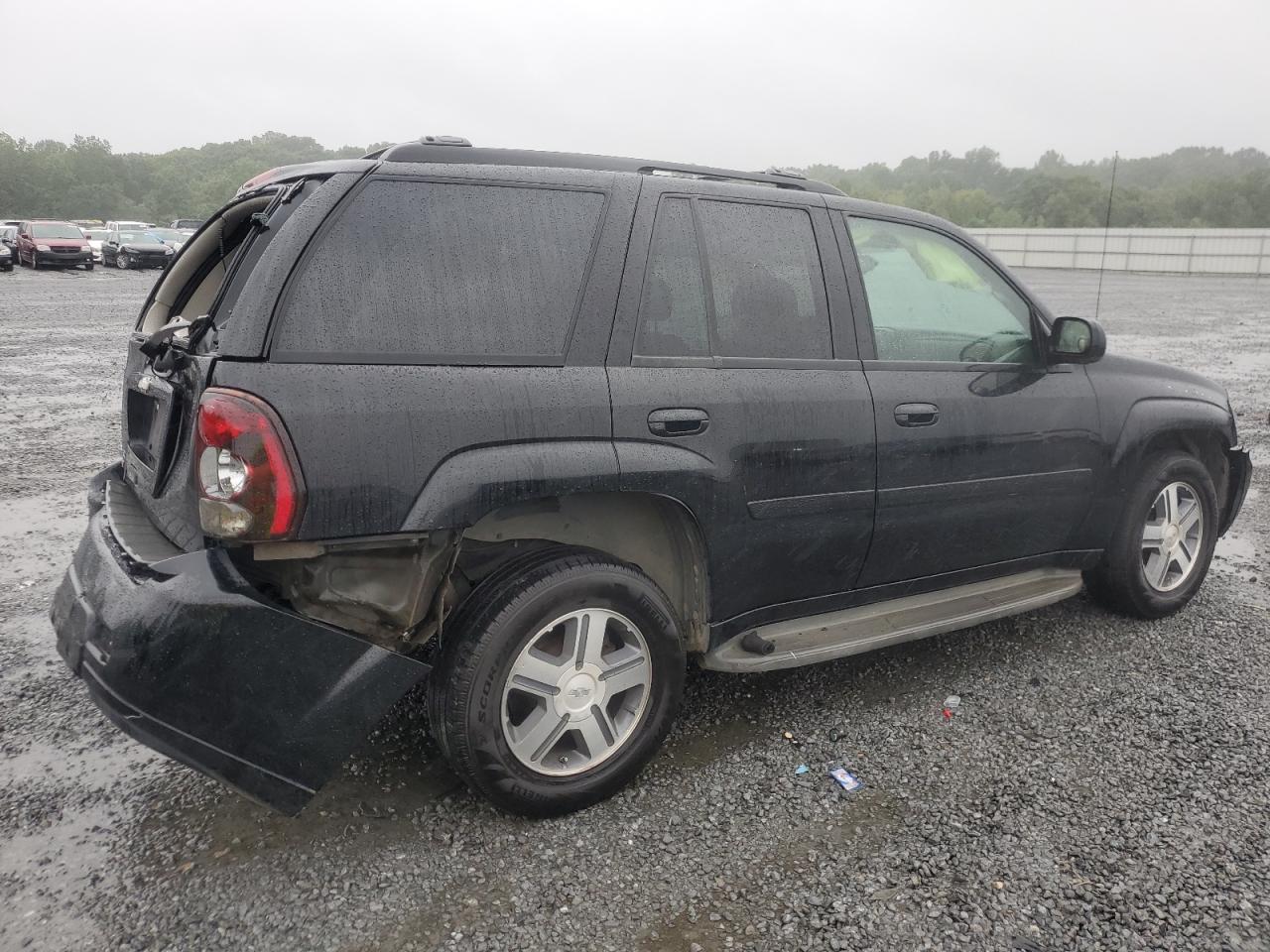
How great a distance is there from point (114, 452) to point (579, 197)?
5.98 m

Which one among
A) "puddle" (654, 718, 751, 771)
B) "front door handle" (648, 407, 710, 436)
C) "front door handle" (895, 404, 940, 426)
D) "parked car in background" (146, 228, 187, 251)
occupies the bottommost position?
"puddle" (654, 718, 751, 771)

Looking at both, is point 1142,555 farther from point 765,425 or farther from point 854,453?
point 765,425

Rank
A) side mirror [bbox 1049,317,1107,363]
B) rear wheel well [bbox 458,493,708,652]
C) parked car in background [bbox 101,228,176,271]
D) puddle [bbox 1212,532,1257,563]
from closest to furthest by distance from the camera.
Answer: rear wheel well [bbox 458,493,708,652] → side mirror [bbox 1049,317,1107,363] → puddle [bbox 1212,532,1257,563] → parked car in background [bbox 101,228,176,271]

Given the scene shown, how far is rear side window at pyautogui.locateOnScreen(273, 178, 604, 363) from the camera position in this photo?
253 cm

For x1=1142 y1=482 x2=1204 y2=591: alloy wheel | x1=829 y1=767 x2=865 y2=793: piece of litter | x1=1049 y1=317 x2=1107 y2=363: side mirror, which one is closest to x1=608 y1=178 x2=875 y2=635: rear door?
x1=829 y1=767 x2=865 y2=793: piece of litter

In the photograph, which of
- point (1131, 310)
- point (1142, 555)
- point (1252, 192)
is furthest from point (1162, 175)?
point (1142, 555)

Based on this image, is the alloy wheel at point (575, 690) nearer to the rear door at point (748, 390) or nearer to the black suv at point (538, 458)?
the black suv at point (538, 458)

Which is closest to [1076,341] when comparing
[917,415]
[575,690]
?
[917,415]

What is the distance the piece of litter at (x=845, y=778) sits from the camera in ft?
10.0

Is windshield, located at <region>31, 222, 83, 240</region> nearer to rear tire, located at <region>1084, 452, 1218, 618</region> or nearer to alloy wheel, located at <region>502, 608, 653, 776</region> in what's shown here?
alloy wheel, located at <region>502, 608, 653, 776</region>

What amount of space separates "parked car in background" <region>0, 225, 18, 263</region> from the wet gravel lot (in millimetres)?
32924

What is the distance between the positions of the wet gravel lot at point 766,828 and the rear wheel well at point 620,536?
0.55 metres

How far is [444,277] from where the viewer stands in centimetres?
268

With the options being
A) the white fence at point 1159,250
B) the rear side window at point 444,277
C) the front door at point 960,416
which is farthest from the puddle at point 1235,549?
the white fence at point 1159,250
